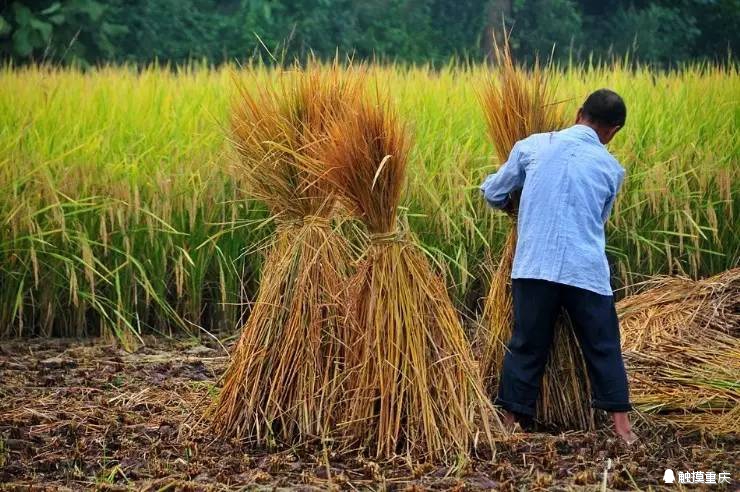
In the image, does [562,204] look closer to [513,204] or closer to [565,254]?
[565,254]

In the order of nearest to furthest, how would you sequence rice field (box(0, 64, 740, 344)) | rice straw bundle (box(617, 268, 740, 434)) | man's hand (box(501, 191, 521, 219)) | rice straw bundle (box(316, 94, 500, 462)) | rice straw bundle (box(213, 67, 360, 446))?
rice straw bundle (box(316, 94, 500, 462)) → rice straw bundle (box(213, 67, 360, 446)) → man's hand (box(501, 191, 521, 219)) → rice straw bundle (box(617, 268, 740, 434)) → rice field (box(0, 64, 740, 344))

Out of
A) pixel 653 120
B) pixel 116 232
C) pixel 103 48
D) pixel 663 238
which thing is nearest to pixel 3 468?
pixel 116 232

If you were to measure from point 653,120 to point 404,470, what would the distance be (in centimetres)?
428

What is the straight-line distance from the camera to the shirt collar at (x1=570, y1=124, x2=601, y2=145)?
4047 millimetres

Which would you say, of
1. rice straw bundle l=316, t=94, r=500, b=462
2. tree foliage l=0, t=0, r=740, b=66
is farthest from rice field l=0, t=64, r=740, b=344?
tree foliage l=0, t=0, r=740, b=66

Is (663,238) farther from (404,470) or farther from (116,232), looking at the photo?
Result: (404,470)

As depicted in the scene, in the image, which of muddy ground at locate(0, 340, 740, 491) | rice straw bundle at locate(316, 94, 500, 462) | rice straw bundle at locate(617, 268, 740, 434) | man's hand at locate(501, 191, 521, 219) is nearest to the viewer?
muddy ground at locate(0, 340, 740, 491)

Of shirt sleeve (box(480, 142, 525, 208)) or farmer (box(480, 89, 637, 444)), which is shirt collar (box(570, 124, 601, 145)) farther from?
shirt sleeve (box(480, 142, 525, 208))

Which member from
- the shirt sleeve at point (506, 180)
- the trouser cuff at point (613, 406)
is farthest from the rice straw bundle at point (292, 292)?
the trouser cuff at point (613, 406)

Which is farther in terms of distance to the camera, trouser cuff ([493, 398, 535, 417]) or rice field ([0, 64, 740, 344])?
rice field ([0, 64, 740, 344])

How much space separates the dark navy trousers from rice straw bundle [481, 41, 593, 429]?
93mm

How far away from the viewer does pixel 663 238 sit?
6426 mm

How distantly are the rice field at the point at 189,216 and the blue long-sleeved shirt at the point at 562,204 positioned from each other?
1.28 m

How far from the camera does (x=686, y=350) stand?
499 centimetres
